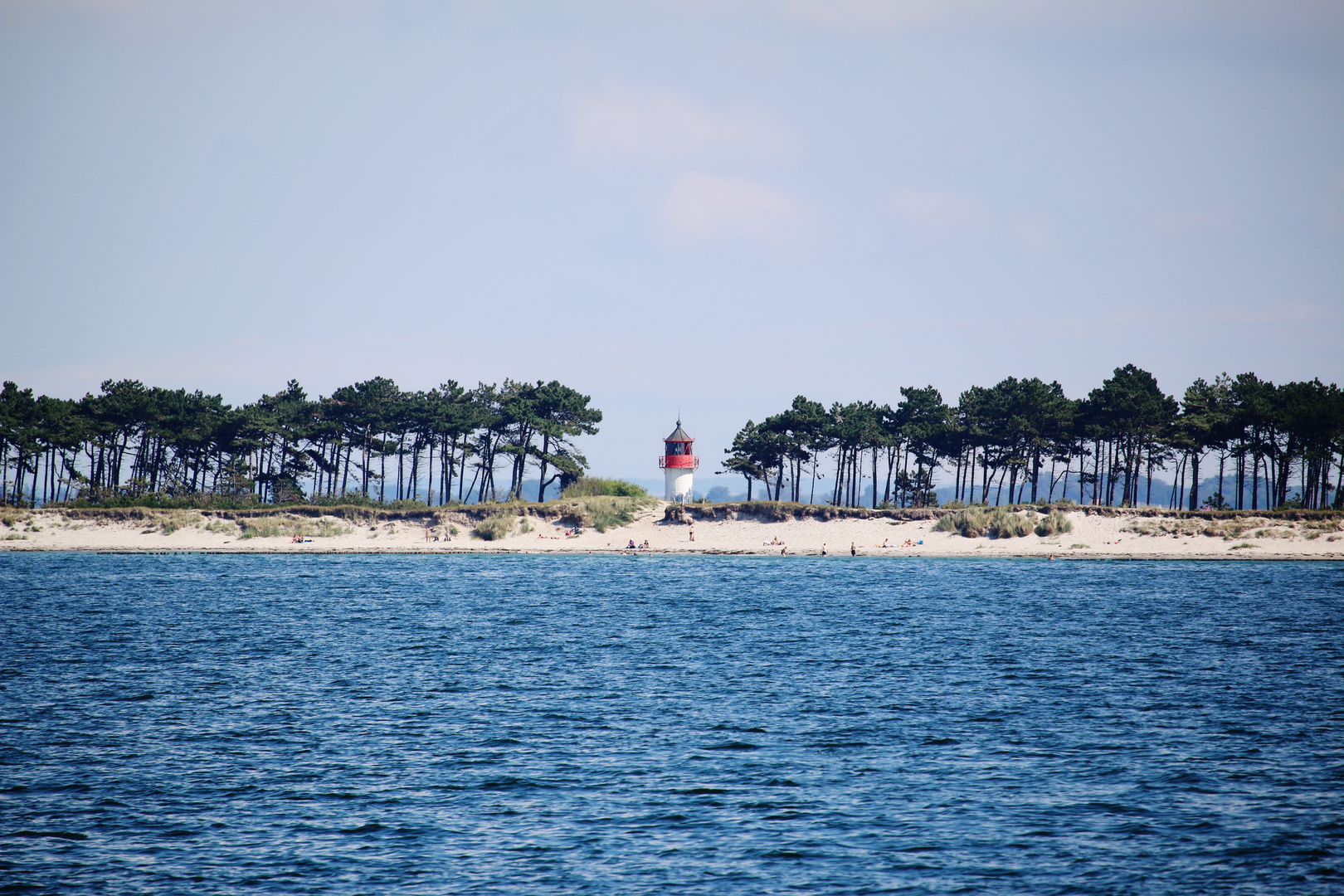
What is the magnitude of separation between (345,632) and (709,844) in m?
27.8

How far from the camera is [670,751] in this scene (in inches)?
850

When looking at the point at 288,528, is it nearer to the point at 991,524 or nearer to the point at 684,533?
the point at 684,533

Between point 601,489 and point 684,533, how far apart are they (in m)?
11.9

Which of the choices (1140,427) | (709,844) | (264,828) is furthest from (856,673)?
(1140,427)

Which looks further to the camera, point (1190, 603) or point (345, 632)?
point (1190, 603)

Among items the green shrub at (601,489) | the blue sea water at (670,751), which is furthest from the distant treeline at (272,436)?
the blue sea water at (670,751)

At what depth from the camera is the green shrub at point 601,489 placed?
91.1 meters

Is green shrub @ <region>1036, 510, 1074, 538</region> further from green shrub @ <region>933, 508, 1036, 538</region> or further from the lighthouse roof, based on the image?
the lighthouse roof

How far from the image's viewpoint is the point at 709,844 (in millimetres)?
15961

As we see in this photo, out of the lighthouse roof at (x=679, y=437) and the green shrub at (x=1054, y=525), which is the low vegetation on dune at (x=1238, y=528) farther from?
the lighthouse roof at (x=679, y=437)

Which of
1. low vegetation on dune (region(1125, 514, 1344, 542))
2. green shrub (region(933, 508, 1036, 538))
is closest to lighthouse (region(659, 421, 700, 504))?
green shrub (region(933, 508, 1036, 538))

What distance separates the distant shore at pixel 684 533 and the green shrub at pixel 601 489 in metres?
4.15

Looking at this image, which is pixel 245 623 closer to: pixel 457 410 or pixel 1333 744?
pixel 1333 744

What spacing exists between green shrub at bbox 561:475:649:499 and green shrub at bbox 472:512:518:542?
308 inches
